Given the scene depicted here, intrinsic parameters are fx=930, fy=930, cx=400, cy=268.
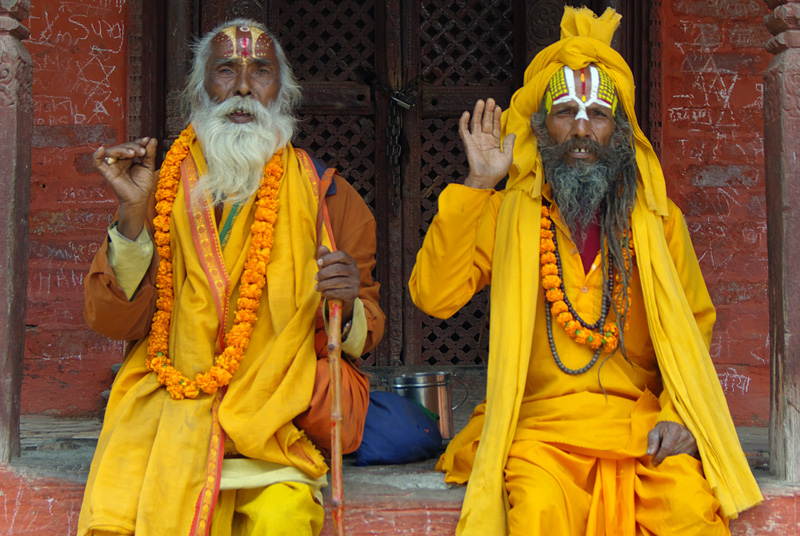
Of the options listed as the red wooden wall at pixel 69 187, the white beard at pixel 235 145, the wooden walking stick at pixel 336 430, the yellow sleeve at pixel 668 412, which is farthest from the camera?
the red wooden wall at pixel 69 187

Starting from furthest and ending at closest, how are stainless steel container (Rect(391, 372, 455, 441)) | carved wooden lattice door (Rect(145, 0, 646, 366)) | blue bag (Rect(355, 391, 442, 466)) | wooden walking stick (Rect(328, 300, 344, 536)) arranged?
1. carved wooden lattice door (Rect(145, 0, 646, 366))
2. stainless steel container (Rect(391, 372, 455, 441))
3. blue bag (Rect(355, 391, 442, 466))
4. wooden walking stick (Rect(328, 300, 344, 536))

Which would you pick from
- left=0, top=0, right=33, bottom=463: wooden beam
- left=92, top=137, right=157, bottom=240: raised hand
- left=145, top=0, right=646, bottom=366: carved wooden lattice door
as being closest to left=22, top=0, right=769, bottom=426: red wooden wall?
left=145, top=0, right=646, bottom=366: carved wooden lattice door

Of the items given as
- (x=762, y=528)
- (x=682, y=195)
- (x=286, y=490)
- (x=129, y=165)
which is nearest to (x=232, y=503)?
(x=286, y=490)

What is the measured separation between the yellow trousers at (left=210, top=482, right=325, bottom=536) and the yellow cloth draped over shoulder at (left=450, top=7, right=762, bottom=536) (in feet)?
1.67

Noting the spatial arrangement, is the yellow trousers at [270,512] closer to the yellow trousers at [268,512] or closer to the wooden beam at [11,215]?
the yellow trousers at [268,512]

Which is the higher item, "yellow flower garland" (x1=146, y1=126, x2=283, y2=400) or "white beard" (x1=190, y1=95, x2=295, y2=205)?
"white beard" (x1=190, y1=95, x2=295, y2=205)

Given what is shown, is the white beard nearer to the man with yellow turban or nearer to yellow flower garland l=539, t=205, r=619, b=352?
the man with yellow turban

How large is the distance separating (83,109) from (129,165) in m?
2.01

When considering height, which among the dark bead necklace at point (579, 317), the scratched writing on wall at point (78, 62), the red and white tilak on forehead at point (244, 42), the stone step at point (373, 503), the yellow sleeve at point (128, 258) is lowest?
the stone step at point (373, 503)

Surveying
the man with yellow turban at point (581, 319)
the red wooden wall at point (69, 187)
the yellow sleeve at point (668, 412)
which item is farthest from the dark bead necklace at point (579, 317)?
the red wooden wall at point (69, 187)

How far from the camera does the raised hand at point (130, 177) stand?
3.21 m

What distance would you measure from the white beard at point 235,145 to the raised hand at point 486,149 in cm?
77

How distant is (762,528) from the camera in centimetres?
331

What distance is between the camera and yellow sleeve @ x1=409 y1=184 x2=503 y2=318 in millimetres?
3221
